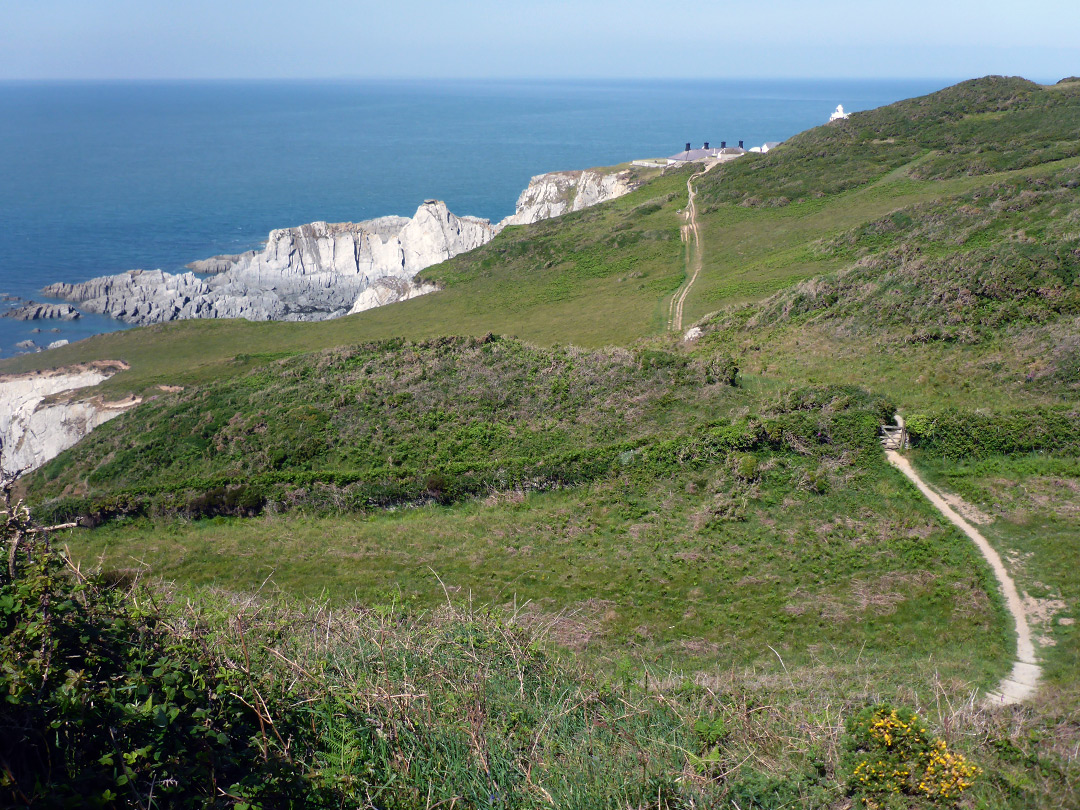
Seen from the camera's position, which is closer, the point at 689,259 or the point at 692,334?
the point at 692,334

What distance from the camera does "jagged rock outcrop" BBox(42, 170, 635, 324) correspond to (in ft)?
268

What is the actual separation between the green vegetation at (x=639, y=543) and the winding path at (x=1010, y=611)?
0.88 ft

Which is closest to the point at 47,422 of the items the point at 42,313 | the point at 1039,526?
the point at 1039,526

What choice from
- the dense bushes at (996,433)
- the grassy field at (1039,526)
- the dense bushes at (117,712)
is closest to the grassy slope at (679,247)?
the dense bushes at (996,433)

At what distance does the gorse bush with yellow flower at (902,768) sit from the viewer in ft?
20.1

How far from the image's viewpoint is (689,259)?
51438mm

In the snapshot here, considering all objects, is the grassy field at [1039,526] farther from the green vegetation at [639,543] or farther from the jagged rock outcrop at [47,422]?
the jagged rock outcrop at [47,422]

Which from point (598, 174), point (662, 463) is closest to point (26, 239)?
point (598, 174)

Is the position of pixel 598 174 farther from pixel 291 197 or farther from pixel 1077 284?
pixel 291 197

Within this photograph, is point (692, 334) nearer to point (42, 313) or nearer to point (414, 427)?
point (414, 427)

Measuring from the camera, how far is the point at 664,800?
18.2 feet

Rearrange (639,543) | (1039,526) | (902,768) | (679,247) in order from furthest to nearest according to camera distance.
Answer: (679,247)
(639,543)
(1039,526)
(902,768)

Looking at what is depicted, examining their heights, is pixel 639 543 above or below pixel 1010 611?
below

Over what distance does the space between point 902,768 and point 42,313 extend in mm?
93840
